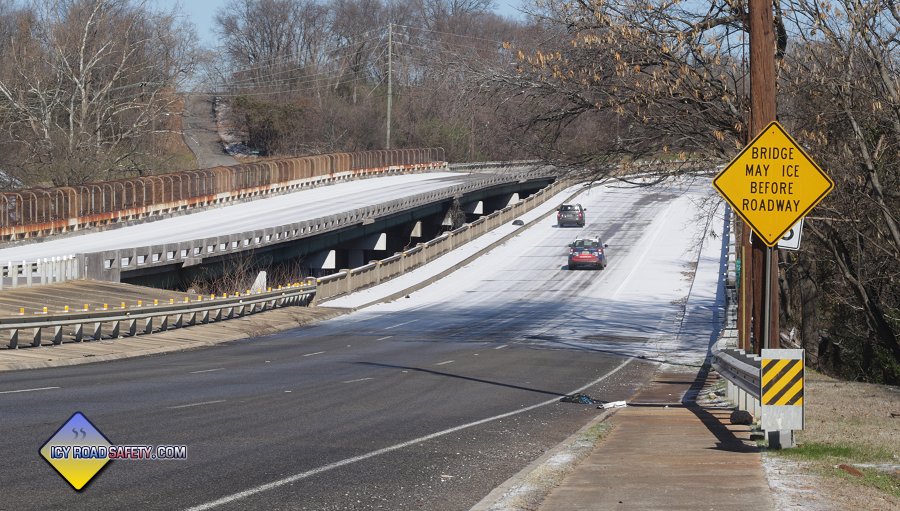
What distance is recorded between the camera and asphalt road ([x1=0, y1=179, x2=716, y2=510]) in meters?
9.72

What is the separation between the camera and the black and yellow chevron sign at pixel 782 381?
11.6 metres

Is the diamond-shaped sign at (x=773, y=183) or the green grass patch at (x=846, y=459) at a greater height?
the diamond-shaped sign at (x=773, y=183)

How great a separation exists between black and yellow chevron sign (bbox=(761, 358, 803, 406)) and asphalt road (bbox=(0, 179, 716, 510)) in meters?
2.86

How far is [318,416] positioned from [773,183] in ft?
23.2

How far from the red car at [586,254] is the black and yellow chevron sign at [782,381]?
163ft

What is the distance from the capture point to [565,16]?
2197cm

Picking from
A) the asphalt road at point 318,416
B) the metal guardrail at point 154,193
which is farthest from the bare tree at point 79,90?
the asphalt road at point 318,416

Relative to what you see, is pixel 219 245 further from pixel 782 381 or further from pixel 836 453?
pixel 836 453

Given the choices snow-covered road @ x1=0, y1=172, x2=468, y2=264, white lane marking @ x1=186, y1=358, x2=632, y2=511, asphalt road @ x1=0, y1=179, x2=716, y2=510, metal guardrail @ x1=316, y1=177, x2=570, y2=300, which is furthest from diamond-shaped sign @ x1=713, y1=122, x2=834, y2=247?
snow-covered road @ x1=0, y1=172, x2=468, y2=264

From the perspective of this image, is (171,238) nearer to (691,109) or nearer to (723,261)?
(723,261)

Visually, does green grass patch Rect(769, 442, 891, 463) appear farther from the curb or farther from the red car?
the red car

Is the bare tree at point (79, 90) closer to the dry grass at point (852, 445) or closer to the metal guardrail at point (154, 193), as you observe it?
the metal guardrail at point (154, 193)

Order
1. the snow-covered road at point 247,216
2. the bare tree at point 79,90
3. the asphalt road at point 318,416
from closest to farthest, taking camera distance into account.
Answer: the asphalt road at point 318,416 < the snow-covered road at point 247,216 < the bare tree at point 79,90

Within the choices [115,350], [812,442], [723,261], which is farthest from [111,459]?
[723,261]
